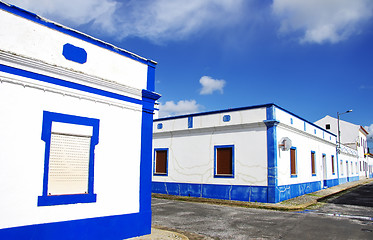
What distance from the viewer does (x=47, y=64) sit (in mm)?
6055

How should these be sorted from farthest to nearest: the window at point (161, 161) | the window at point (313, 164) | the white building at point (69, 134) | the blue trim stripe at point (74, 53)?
the window at point (313, 164), the window at point (161, 161), the blue trim stripe at point (74, 53), the white building at point (69, 134)

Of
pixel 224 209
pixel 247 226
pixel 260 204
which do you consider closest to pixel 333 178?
pixel 260 204

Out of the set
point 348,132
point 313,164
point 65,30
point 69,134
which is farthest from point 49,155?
point 348,132

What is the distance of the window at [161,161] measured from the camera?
56.7ft

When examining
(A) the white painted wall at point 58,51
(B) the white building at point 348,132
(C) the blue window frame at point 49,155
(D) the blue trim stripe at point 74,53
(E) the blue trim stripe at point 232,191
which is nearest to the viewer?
(A) the white painted wall at point 58,51

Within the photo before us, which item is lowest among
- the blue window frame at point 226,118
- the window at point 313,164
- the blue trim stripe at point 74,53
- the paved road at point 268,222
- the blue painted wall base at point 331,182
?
the paved road at point 268,222

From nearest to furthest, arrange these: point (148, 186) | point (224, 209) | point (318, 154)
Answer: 1. point (148, 186)
2. point (224, 209)
3. point (318, 154)

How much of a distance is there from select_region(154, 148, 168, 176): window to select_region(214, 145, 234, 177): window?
3380 millimetres

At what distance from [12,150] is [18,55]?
5.79ft

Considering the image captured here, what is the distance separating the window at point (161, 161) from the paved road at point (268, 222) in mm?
5049

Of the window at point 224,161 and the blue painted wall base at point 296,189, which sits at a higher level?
the window at point 224,161

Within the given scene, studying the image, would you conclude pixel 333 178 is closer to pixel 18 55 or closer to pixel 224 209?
pixel 224 209

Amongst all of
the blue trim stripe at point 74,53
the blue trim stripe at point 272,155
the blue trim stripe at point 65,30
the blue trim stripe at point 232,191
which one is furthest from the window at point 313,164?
the blue trim stripe at point 74,53

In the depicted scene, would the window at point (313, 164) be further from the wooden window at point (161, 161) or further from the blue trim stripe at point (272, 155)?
the wooden window at point (161, 161)
